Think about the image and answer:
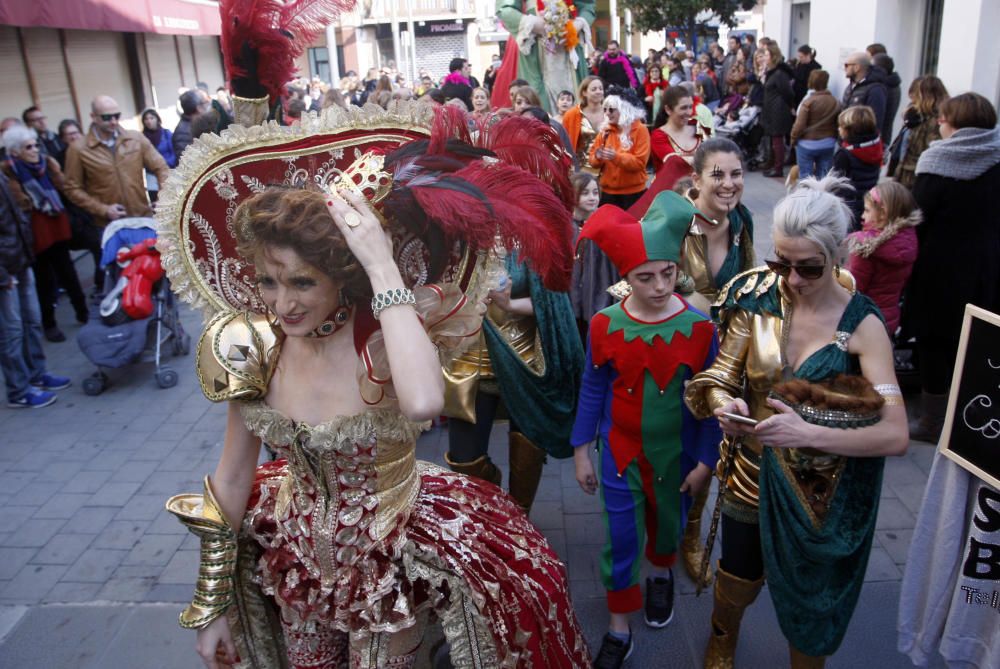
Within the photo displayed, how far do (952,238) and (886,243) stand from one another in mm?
565

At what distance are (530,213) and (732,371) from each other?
43.6 inches

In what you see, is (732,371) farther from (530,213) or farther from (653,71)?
(653,71)

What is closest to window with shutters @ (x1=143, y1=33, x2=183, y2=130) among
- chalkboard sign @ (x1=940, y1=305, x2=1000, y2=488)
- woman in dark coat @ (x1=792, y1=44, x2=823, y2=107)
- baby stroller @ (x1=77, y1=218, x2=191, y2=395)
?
baby stroller @ (x1=77, y1=218, x2=191, y2=395)

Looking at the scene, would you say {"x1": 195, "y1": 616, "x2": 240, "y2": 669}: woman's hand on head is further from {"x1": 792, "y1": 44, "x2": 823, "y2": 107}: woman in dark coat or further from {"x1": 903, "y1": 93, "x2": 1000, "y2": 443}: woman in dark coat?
{"x1": 792, "y1": 44, "x2": 823, "y2": 107}: woman in dark coat

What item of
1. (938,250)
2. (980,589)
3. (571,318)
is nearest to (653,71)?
(938,250)

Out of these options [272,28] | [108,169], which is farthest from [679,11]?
[272,28]

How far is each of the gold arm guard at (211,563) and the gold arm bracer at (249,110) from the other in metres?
1.12

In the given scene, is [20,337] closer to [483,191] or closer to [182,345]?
[182,345]

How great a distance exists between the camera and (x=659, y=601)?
350 centimetres

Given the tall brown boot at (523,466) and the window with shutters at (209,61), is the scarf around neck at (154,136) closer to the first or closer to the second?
the tall brown boot at (523,466)

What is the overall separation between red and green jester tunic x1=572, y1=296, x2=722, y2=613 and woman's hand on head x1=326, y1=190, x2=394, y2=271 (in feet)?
4.39

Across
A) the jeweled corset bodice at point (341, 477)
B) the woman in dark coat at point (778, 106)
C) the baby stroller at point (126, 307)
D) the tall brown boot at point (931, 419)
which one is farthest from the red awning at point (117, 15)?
the woman in dark coat at point (778, 106)

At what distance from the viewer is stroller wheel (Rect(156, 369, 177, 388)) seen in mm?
6633

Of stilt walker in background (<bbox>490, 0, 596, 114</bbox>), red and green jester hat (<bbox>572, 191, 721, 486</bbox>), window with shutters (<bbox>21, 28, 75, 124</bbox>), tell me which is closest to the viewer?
red and green jester hat (<bbox>572, 191, 721, 486</bbox>)
